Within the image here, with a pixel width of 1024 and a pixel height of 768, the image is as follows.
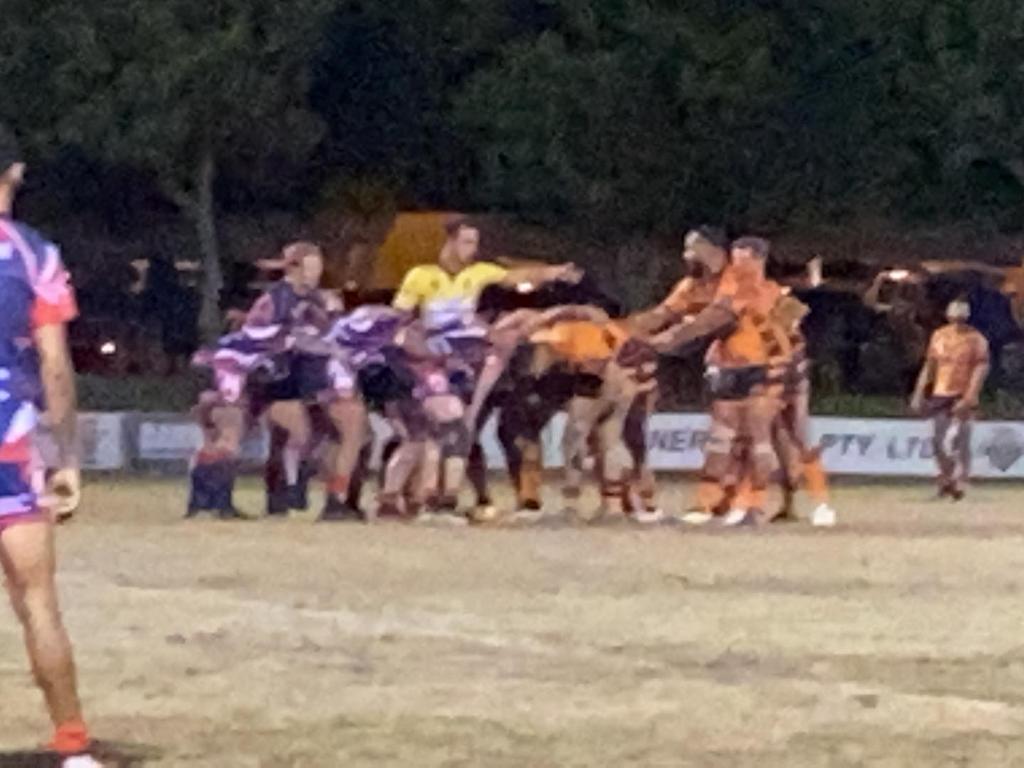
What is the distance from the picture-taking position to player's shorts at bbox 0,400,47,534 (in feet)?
26.5

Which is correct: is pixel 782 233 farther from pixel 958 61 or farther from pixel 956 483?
pixel 956 483

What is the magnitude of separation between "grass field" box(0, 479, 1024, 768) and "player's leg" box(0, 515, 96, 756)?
22 centimetres

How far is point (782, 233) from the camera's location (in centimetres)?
4722

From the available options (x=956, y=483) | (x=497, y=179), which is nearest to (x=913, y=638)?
(x=956, y=483)

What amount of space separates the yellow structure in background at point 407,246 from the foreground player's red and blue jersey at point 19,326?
38924 millimetres

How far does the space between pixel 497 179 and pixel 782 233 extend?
497 centimetres

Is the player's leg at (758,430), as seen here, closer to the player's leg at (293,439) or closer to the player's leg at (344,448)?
the player's leg at (344,448)

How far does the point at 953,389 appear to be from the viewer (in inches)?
1024

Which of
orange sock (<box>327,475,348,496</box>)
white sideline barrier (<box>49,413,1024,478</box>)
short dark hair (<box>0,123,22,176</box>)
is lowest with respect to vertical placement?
white sideline barrier (<box>49,413,1024,478</box>)

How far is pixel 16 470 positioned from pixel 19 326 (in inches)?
16.3

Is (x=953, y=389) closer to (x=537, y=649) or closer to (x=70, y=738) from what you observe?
(x=537, y=649)

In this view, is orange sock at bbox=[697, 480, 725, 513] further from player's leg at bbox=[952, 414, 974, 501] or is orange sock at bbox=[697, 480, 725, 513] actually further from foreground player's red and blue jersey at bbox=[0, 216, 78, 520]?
foreground player's red and blue jersey at bbox=[0, 216, 78, 520]

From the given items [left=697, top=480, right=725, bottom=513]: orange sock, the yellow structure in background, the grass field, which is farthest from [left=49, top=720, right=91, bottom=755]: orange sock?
the yellow structure in background

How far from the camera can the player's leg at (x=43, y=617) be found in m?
8.10
